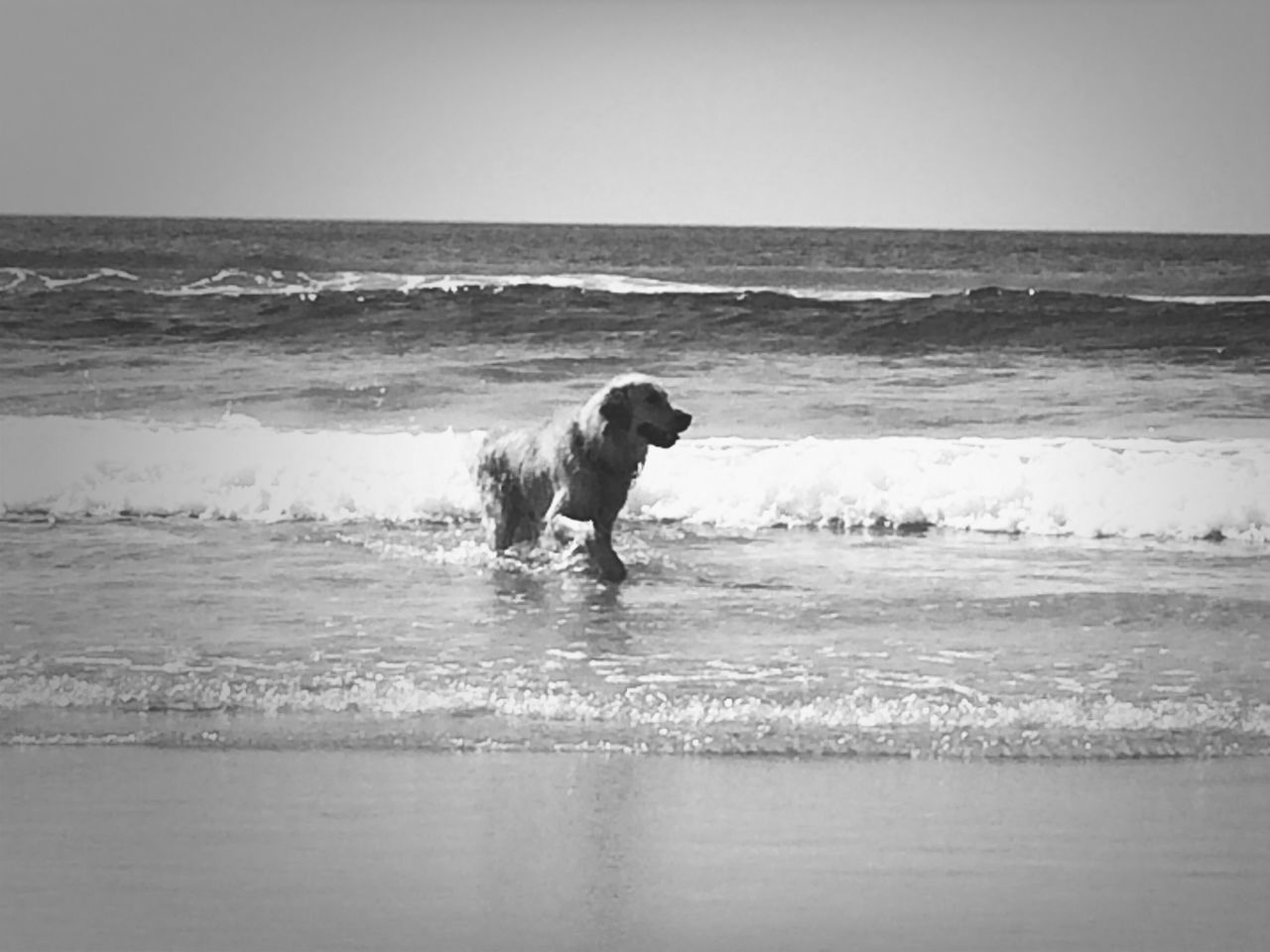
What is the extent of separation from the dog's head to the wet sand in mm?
681

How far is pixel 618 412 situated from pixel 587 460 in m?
0.12

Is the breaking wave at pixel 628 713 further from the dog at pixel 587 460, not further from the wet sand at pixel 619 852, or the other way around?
the dog at pixel 587 460

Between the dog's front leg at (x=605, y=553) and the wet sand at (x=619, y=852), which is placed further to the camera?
the dog's front leg at (x=605, y=553)

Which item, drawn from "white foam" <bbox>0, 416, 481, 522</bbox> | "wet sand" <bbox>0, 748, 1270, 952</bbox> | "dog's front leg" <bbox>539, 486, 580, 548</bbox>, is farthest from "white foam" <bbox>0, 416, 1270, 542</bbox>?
"wet sand" <bbox>0, 748, 1270, 952</bbox>

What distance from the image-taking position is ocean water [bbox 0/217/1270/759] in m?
3.74

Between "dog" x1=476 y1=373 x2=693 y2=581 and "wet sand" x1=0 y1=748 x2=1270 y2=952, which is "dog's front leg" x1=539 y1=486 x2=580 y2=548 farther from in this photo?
"wet sand" x1=0 y1=748 x2=1270 y2=952

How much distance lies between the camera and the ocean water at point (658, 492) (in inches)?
147

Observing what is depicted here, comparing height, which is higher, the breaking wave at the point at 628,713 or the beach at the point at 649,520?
the beach at the point at 649,520

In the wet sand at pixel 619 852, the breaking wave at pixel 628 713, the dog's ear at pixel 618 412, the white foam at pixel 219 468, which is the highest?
the dog's ear at pixel 618 412

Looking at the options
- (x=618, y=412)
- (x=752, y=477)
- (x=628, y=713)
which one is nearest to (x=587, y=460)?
(x=618, y=412)

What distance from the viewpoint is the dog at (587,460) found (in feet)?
12.5

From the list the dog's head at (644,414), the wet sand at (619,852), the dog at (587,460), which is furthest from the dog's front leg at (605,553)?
the wet sand at (619,852)

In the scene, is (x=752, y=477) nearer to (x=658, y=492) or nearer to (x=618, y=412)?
(x=658, y=492)

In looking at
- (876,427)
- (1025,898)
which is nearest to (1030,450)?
(876,427)
